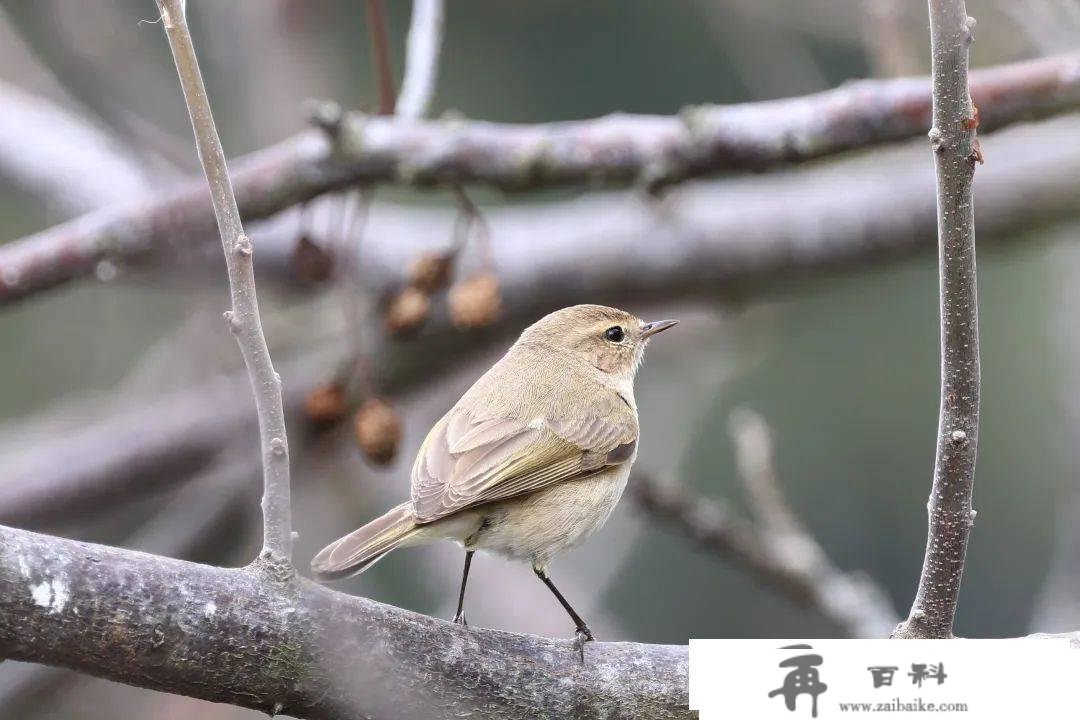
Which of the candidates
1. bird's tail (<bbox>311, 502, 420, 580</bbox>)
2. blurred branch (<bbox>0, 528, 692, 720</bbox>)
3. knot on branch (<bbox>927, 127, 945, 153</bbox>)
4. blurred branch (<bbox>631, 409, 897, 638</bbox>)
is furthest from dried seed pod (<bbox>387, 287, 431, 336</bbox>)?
knot on branch (<bbox>927, 127, 945, 153</bbox>)

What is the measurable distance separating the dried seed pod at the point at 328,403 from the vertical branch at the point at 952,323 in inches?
74.3

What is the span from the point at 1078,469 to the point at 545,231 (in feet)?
7.87

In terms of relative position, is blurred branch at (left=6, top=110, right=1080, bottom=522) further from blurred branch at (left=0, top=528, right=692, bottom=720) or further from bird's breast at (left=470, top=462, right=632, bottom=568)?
blurred branch at (left=0, top=528, right=692, bottom=720)

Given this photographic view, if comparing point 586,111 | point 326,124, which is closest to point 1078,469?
point 326,124

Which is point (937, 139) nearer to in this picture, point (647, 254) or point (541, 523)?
point (541, 523)

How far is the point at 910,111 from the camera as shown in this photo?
11.5ft

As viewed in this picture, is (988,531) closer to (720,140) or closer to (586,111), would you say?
(586,111)

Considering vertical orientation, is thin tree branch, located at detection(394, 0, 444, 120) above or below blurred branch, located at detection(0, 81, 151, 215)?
below

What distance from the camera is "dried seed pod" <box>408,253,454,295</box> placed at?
144 inches

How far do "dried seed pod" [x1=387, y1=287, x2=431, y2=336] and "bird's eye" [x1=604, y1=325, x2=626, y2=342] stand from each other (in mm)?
610

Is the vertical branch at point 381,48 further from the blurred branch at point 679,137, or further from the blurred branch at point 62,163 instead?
the blurred branch at point 62,163

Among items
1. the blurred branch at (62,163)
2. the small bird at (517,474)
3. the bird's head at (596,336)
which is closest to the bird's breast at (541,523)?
the small bird at (517,474)

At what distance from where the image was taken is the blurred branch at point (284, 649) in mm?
2072

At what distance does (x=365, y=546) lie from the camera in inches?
107
